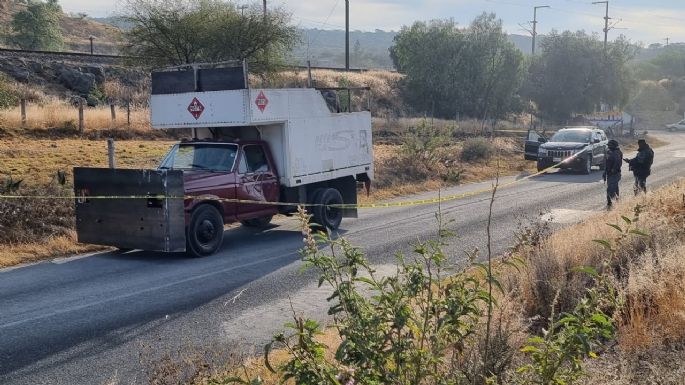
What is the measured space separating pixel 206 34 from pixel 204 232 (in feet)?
64.4

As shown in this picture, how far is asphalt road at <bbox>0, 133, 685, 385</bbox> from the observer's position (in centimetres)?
694

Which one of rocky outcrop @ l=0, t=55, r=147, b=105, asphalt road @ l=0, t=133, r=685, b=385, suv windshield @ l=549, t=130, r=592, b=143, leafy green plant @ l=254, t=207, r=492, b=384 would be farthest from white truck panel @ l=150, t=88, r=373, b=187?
rocky outcrop @ l=0, t=55, r=147, b=105

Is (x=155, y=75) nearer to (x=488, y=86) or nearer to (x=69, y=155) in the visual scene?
(x=69, y=155)

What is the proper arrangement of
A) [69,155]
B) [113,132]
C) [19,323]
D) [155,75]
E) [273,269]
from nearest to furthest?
[19,323], [273,269], [155,75], [69,155], [113,132]

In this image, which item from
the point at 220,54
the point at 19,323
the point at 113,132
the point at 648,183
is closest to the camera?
the point at 19,323

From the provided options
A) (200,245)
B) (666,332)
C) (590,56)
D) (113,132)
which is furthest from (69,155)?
(590,56)

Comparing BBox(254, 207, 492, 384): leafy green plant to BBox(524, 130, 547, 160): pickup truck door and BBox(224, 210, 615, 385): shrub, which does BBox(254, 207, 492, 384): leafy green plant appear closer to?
BBox(224, 210, 615, 385): shrub

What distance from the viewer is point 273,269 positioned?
10.9 m

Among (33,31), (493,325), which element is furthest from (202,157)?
(33,31)

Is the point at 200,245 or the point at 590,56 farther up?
the point at 590,56

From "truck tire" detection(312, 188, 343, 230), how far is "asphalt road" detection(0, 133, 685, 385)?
38cm

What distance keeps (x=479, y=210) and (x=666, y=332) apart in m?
11.5

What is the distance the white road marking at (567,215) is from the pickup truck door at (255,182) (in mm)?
5770

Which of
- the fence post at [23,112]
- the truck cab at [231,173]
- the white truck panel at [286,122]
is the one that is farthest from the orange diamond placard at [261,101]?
the fence post at [23,112]
